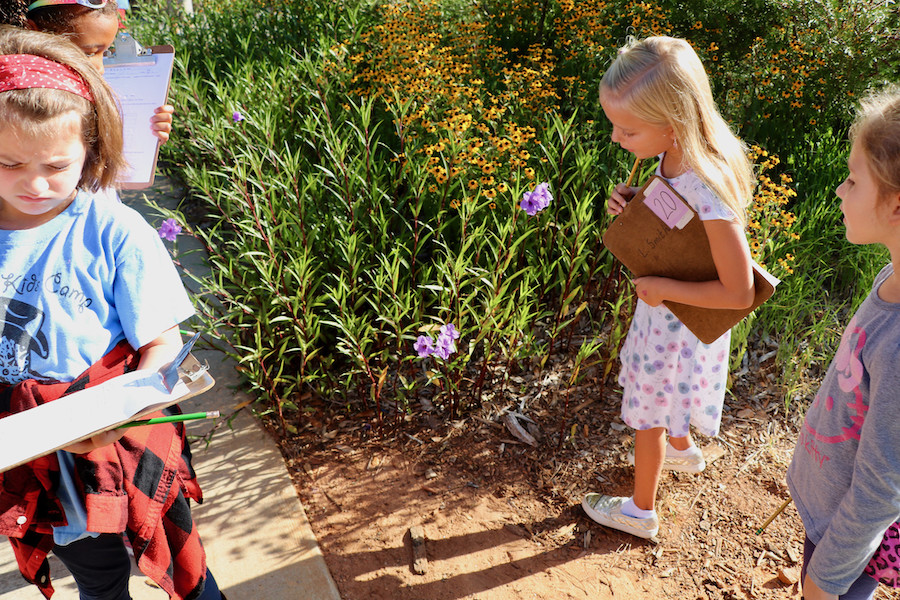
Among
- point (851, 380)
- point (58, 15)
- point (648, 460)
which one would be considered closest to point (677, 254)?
point (851, 380)

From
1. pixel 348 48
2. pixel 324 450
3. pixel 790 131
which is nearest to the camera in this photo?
pixel 324 450

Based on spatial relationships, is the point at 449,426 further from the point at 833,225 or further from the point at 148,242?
the point at 833,225

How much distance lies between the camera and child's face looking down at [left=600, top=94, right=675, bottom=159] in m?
1.75

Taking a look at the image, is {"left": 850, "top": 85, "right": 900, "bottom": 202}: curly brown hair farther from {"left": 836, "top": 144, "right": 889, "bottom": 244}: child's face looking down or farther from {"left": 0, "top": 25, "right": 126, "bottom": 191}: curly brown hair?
{"left": 0, "top": 25, "right": 126, "bottom": 191}: curly brown hair

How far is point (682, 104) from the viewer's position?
169cm

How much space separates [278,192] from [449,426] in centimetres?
150

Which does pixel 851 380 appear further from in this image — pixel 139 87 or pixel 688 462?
pixel 139 87

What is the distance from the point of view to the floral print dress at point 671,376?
198 centimetres

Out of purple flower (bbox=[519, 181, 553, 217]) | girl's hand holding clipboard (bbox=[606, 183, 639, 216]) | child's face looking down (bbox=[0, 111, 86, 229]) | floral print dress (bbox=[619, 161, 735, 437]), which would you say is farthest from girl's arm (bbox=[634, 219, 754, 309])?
child's face looking down (bbox=[0, 111, 86, 229])

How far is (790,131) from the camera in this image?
3865mm

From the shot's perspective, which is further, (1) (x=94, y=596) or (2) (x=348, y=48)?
(2) (x=348, y=48)

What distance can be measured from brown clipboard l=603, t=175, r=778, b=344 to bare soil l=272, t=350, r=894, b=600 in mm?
854

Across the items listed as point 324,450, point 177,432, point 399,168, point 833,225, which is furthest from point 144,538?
point 833,225

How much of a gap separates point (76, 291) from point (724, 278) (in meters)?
1.53
